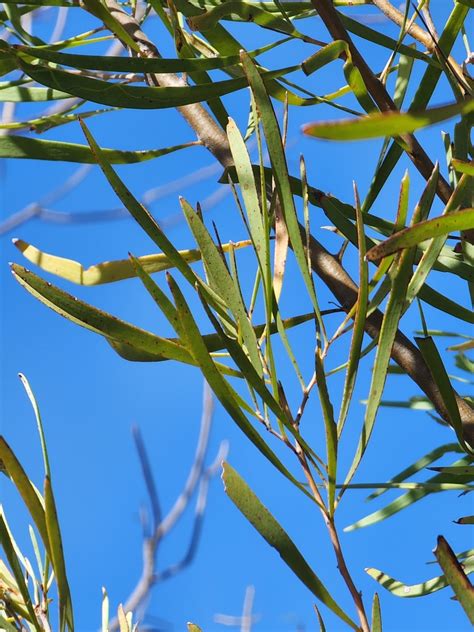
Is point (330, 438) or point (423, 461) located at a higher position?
point (423, 461)

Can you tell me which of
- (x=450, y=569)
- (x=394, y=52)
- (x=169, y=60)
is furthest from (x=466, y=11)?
(x=450, y=569)

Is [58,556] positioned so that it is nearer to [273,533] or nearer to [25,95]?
[273,533]

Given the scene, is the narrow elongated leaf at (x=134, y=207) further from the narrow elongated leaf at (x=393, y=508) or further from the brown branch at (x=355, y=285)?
the narrow elongated leaf at (x=393, y=508)

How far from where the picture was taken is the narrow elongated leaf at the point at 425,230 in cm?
19

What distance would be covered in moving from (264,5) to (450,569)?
13.5 inches

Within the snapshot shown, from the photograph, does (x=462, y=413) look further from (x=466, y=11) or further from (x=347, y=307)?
(x=466, y=11)

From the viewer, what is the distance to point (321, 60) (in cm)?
31

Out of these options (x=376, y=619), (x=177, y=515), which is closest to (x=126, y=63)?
(x=376, y=619)

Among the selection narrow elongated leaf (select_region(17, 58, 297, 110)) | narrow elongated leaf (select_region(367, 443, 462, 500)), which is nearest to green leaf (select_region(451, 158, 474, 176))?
narrow elongated leaf (select_region(17, 58, 297, 110))

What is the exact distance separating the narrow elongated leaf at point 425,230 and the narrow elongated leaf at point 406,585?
17cm

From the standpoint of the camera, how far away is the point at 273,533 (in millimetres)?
213

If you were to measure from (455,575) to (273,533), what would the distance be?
0.17 ft

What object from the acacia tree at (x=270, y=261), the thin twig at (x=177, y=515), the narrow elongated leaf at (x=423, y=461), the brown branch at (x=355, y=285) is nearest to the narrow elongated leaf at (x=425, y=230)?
the acacia tree at (x=270, y=261)

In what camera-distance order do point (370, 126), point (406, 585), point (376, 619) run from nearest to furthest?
point (370, 126) < point (376, 619) < point (406, 585)
